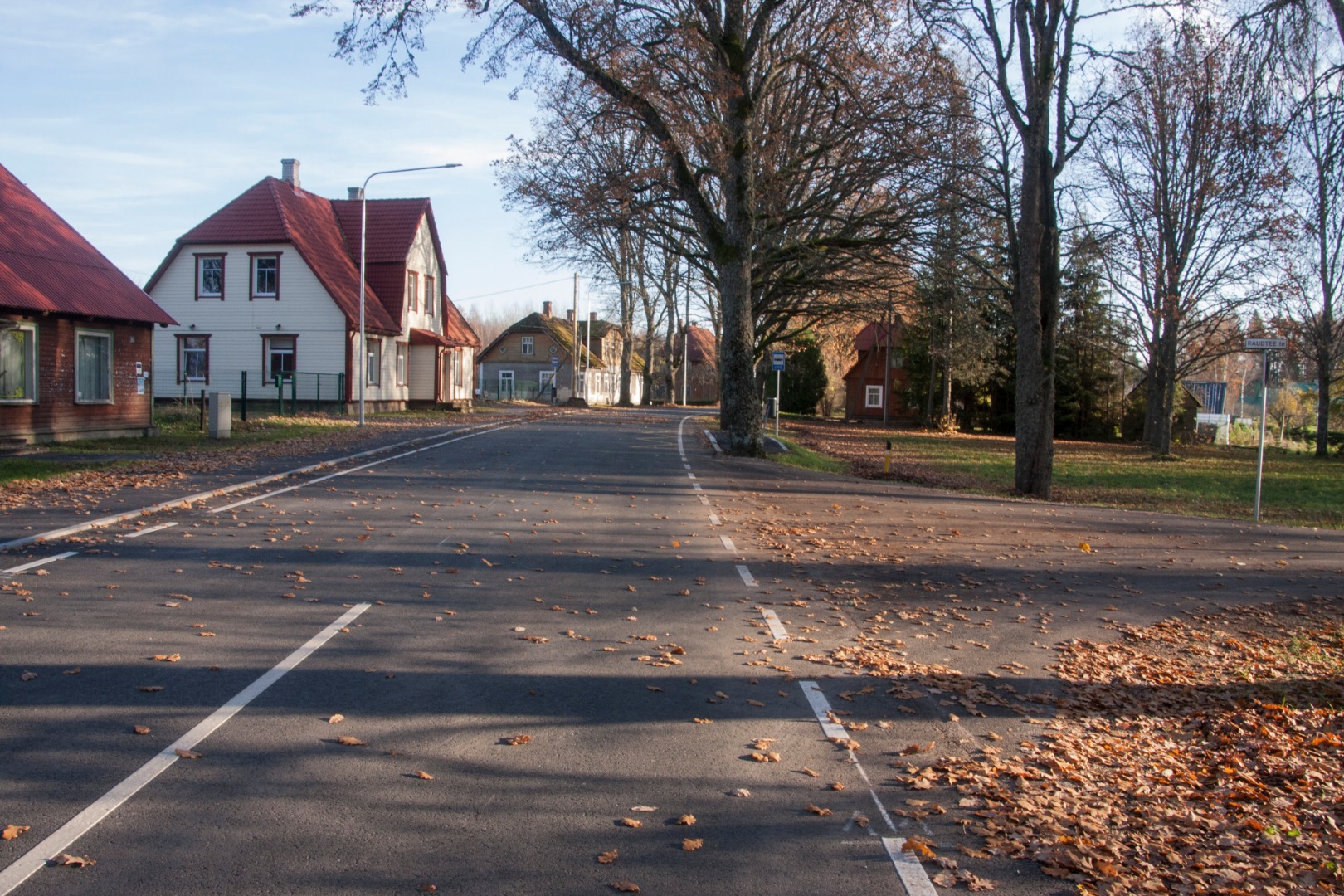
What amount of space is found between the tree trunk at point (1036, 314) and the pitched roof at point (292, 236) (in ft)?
90.1

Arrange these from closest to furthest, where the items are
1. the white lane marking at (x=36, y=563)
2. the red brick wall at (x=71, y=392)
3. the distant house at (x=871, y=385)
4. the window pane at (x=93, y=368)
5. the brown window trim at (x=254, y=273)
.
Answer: the white lane marking at (x=36, y=563)
the red brick wall at (x=71, y=392)
the window pane at (x=93, y=368)
the brown window trim at (x=254, y=273)
the distant house at (x=871, y=385)

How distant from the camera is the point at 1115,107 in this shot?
68.8 feet

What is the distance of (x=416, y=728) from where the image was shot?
5.53m

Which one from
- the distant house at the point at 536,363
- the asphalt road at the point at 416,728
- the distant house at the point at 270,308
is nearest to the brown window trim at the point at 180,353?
the distant house at the point at 270,308

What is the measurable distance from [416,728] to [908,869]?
2.68 meters

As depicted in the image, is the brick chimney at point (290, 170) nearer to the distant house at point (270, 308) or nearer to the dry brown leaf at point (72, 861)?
the distant house at point (270, 308)

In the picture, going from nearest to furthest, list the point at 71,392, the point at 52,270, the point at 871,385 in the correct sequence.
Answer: the point at 71,392
the point at 52,270
the point at 871,385

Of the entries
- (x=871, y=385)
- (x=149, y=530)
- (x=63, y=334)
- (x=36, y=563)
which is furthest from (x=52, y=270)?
(x=871, y=385)

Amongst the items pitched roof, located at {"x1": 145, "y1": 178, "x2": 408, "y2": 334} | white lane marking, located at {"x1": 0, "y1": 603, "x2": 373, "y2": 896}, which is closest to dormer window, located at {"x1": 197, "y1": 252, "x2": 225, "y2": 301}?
pitched roof, located at {"x1": 145, "y1": 178, "x2": 408, "y2": 334}

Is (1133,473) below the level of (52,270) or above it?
below

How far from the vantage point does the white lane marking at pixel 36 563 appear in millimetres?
9156

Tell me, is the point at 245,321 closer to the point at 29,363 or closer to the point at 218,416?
the point at 218,416

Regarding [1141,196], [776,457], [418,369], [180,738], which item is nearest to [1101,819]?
[180,738]

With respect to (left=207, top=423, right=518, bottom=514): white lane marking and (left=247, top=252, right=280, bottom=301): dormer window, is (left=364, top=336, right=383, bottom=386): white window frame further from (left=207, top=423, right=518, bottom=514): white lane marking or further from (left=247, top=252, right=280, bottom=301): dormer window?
(left=207, top=423, right=518, bottom=514): white lane marking
